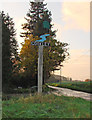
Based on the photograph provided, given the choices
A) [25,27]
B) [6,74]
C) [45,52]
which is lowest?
[6,74]

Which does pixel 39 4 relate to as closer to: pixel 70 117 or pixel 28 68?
pixel 28 68

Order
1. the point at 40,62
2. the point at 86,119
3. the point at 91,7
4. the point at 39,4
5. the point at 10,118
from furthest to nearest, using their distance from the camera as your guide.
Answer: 1. the point at 39,4
2. the point at 40,62
3. the point at 91,7
4. the point at 10,118
5. the point at 86,119

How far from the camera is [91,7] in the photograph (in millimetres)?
9055

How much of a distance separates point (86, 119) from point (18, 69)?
17.7m

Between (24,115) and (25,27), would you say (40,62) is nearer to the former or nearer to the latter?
(24,115)

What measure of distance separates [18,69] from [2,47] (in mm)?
7201

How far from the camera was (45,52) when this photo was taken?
64.2 ft

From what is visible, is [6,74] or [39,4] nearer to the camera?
[6,74]

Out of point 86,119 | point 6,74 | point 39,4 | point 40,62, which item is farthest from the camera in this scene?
point 39,4

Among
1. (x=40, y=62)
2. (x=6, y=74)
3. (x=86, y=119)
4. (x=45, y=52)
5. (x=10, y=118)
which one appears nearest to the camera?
(x=86, y=119)

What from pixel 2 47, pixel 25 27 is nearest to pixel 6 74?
pixel 2 47

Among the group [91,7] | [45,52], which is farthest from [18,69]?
[91,7]

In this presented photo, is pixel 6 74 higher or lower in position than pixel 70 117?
higher

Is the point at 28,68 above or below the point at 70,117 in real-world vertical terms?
above
